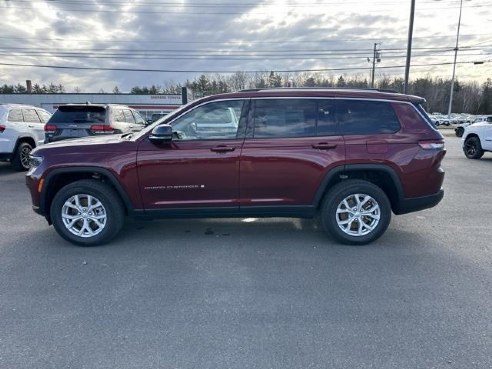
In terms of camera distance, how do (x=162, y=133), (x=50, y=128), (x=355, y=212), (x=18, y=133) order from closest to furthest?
(x=162, y=133)
(x=355, y=212)
(x=50, y=128)
(x=18, y=133)

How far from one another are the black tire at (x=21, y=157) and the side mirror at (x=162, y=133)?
24.5ft

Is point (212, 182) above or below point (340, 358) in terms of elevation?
above

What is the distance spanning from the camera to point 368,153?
4516 millimetres

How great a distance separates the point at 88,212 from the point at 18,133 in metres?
6.81

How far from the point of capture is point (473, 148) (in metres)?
13.4

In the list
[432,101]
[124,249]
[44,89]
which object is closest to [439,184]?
[124,249]

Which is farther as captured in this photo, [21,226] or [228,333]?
[21,226]

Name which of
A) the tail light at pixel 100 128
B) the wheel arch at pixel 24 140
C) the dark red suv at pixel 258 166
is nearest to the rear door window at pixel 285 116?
the dark red suv at pixel 258 166

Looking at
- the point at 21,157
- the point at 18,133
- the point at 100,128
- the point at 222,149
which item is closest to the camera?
the point at 222,149

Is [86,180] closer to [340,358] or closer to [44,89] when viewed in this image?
[340,358]

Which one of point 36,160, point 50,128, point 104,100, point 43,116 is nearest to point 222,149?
point 36,160

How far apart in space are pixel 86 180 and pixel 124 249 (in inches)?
38.6

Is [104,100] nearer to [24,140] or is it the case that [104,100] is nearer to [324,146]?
[24,140]

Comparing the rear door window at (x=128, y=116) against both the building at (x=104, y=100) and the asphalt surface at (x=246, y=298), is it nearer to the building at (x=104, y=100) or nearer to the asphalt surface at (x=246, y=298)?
the asphalt surface at (x=246, y=298)
